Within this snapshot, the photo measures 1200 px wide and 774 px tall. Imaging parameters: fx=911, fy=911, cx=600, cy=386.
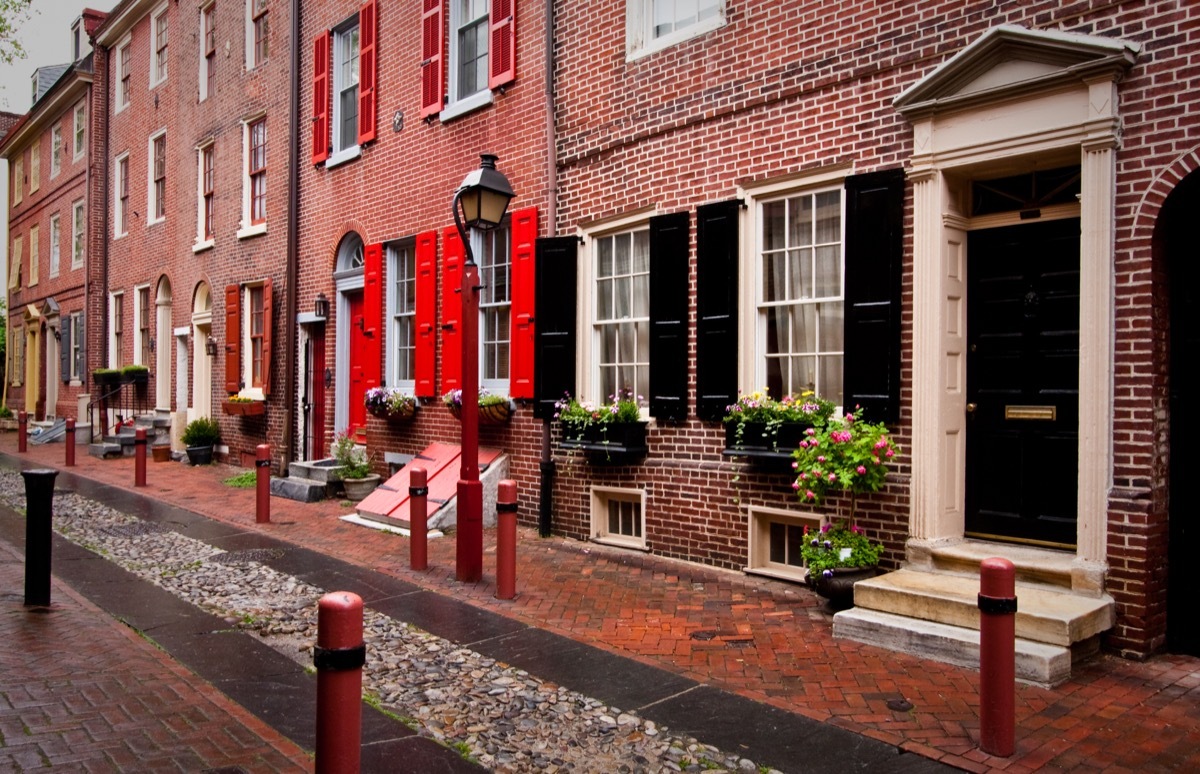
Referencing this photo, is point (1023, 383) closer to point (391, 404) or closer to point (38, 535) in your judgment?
point (38, 535)

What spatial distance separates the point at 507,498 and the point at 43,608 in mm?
3461

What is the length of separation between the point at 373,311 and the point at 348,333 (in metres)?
1.42

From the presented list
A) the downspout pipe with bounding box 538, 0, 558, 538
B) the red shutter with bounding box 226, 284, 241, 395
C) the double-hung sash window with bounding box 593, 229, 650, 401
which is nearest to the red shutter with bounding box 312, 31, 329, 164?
the red shutter with bounding box 226, 284, 241, 395

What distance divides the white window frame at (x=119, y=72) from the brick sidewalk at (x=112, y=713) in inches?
779

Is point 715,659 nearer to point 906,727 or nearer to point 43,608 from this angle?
point 906,727

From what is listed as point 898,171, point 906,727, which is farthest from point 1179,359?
point 906,727

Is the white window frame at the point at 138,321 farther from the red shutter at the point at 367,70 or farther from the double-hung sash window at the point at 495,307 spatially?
the double-hung sash window at the point at 495,307

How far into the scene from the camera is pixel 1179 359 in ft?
18.9

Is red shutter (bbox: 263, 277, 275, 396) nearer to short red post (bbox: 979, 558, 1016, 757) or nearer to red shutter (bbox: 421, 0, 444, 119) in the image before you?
red shutter (bbox: 421, 0, 444, 119)

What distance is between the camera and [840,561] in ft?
21.8

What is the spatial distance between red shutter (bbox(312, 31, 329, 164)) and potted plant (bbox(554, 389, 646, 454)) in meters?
7.38

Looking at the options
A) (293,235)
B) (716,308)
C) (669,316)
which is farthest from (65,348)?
(716,308)

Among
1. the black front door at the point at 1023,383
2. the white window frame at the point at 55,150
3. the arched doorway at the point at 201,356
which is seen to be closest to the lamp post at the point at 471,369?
the black front door at the point at 1023,383

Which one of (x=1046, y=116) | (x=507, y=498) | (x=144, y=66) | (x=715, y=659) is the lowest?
(x=715, y=659)
